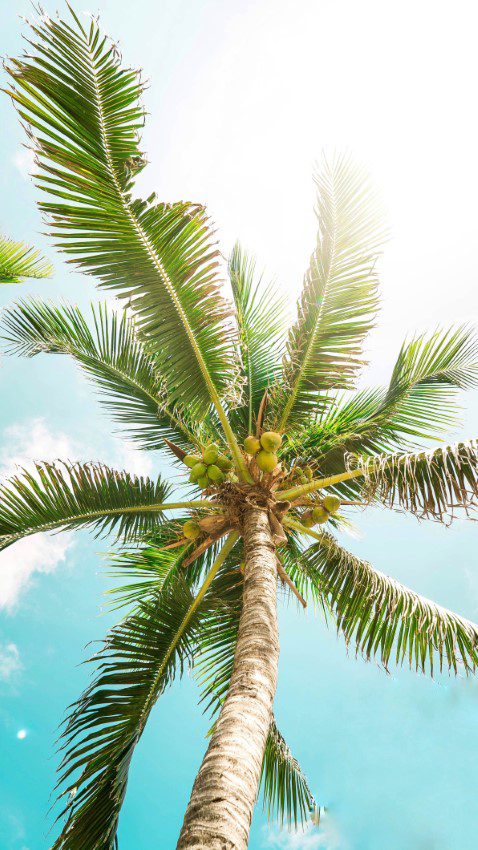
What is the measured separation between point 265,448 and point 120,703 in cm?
217

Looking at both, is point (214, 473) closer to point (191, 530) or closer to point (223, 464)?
point (223, 464)

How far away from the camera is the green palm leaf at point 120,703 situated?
3.05 m

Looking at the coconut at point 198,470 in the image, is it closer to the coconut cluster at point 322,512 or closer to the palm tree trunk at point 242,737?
the palm tree trunk at point 242,737

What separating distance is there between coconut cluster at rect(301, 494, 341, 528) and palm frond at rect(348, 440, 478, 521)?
0.40 m

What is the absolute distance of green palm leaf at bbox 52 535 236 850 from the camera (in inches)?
120

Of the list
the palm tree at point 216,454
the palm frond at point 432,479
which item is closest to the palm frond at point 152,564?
the palm tree at point 216,454

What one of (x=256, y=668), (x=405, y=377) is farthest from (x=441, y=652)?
(x=405, y=377)

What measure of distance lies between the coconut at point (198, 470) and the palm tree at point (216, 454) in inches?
0.7

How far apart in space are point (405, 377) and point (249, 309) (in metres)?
1.87

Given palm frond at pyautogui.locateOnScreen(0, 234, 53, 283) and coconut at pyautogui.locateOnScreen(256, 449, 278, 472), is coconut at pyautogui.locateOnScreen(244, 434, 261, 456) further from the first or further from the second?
palm frond at pyautogui.locateOnScreen(0, 234, 53, 283)

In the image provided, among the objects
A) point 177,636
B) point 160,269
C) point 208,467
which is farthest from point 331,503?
point 160,269

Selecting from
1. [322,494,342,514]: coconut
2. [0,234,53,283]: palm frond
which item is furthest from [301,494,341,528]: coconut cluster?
[0,234,53,283]: palm frond

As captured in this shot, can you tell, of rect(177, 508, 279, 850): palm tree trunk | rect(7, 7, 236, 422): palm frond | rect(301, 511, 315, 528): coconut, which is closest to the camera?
rect(177, 508, 279, 850): palm tree trunk

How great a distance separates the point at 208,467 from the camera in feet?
12.7
